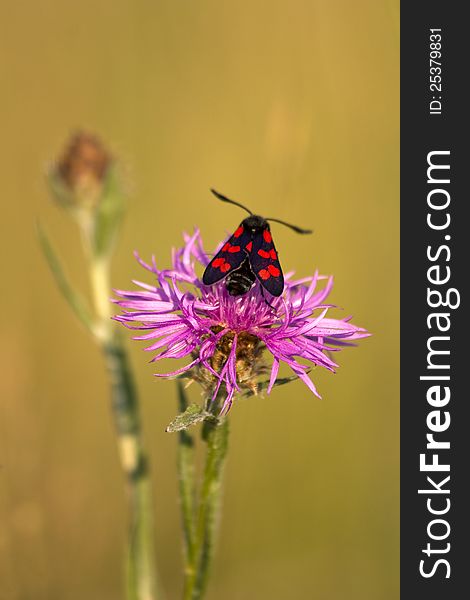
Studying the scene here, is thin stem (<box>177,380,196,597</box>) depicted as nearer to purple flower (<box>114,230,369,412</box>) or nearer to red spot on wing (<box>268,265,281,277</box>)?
purple flower (<box>114,230,369,412</box>)

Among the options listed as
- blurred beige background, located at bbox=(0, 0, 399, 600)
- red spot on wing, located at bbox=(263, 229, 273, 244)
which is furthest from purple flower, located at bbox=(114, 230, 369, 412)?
blurred beige background, located at bbox=(0, 0, 399, 600)

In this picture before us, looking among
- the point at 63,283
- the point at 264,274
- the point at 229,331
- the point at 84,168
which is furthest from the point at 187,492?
the point at 84,168

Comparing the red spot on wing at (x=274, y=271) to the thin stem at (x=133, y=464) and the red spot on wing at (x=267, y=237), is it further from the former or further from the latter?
the thin stem at (x=133, y=464)

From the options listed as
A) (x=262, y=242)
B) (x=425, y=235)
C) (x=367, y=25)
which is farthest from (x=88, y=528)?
(x=367, y=25)

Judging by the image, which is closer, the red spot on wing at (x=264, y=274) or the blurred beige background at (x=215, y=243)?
the red spot on wing at (x=264, y=274)

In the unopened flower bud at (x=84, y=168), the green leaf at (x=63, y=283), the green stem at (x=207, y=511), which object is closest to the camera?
the green stem at (x=207, y=511)

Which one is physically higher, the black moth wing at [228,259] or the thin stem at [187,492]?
the black moth wing at [228,259]

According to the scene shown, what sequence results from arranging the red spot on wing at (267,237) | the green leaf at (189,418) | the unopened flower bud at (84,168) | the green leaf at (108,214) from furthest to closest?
the unopened flower bud at (84,168)
the green leaf at (108,214)
the red spot on wing at (267,237)
the green leaf at (189,418)

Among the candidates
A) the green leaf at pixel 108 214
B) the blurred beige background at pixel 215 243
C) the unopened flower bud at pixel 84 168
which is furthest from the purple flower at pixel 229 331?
the unopened flower bud at pixel 84 168
